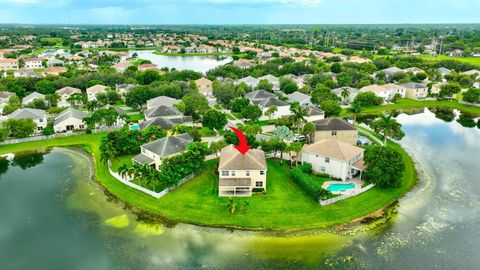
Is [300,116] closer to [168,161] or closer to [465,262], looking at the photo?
[168,161]

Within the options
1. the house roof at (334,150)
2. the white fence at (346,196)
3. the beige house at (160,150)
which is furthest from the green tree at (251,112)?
the white fence at (346,196)

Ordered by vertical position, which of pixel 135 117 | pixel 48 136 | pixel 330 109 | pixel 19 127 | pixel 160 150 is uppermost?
pixel 330 109

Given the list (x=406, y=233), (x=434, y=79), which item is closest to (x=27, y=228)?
(x=406, y=233)

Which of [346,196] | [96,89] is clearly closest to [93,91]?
[96,89]

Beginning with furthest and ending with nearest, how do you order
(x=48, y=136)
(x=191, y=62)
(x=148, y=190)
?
1. (x=191, y=62)
2. (x=48, y=136)
3. (x=148, y=190)

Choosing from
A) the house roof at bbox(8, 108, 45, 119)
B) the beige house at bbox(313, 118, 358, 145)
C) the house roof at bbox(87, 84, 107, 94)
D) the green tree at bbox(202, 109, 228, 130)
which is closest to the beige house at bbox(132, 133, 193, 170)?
the green tree at bbox(202, 109, 228, 130)

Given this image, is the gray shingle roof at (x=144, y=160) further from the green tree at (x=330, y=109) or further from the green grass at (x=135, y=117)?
the green tree at (x=330, y=109)

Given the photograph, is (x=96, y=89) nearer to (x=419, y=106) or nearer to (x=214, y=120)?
(x=214, y=120)
